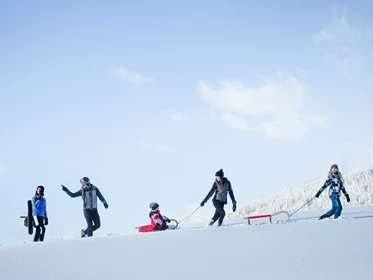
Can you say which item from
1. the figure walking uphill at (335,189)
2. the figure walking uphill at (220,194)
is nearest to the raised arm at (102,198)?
the figure walking uphill at (220,194)

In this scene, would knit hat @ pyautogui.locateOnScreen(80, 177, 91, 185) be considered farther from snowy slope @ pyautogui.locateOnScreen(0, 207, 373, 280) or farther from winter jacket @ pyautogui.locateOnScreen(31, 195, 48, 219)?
snowy slope @ pyautogui.locateOnScreen(0, 207, 373, 280)

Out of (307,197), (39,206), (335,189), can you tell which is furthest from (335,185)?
(307,197)

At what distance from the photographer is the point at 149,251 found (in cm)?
855

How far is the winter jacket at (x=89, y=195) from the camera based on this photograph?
14594 mm

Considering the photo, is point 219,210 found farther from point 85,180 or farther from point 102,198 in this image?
point 85,180

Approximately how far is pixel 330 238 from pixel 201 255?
3123mm

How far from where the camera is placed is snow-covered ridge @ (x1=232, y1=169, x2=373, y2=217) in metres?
35.9

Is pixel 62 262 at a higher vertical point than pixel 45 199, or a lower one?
lower

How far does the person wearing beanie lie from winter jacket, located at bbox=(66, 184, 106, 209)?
1.83 meters

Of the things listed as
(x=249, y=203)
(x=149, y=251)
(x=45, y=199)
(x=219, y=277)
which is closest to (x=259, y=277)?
(x=219, y=277)

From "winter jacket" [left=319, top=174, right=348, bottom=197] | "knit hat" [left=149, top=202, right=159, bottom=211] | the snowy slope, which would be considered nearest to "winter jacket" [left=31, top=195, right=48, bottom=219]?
"knit hat" [left=149, top=202, right=159, bottom=211]

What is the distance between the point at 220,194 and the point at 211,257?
7488 mm

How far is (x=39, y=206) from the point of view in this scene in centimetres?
1459

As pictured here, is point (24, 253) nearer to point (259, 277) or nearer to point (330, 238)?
point (259, 277)
